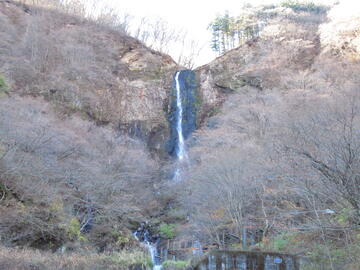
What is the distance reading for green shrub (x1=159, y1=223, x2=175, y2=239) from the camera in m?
18.4

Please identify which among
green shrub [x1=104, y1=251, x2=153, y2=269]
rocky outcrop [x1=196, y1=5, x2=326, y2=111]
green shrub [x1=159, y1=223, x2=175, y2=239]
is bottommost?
green shrub [x1=159, y1=223, x2=175, y2=239]

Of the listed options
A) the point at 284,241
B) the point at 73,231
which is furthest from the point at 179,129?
the point at 284,241

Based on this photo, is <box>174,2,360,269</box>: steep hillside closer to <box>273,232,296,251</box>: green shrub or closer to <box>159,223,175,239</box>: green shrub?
<box>273,232,296,251</box>: green shrub

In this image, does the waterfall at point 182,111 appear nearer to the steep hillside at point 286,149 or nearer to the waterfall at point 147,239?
the steep hillside at point 286,149

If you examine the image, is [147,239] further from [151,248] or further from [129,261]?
[129,261]

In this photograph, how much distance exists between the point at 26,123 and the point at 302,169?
565 inches

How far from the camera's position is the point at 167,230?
18.7 m

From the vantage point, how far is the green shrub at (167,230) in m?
18.4

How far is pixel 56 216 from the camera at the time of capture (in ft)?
43.3

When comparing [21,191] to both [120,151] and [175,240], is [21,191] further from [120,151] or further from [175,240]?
[120,151]

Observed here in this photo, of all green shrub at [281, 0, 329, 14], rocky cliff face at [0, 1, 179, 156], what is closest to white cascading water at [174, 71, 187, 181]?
rocky cliff face at [0, 1, 179, 156]

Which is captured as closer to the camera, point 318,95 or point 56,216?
point 56,216

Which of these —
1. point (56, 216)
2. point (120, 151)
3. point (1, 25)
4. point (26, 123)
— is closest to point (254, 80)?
point (120, 151)

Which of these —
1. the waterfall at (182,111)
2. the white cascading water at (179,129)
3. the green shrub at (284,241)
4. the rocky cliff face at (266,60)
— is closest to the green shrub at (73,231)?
the green shrub at (284,241)
